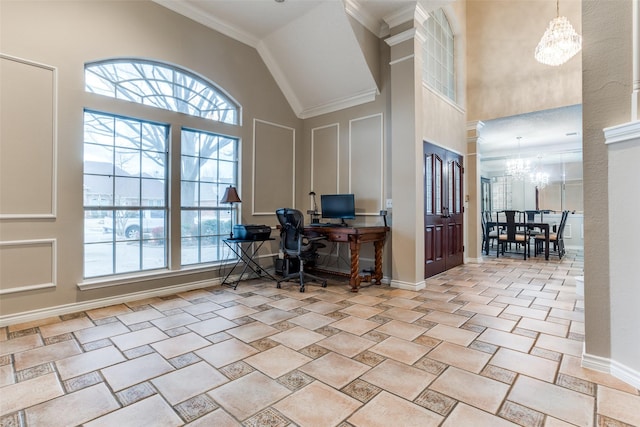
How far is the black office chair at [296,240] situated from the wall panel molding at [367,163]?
96 cm

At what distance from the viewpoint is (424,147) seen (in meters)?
4.56

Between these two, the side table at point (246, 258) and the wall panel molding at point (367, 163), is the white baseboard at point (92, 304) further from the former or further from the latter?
the wall panel molding at point (367, 163)

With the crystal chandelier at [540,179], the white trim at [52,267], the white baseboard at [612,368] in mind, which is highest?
the crystal chandelier at [540,179]

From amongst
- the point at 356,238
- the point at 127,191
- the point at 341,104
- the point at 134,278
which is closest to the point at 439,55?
the point at 341,104

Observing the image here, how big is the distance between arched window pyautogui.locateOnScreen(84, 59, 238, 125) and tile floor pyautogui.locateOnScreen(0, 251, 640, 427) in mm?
2460

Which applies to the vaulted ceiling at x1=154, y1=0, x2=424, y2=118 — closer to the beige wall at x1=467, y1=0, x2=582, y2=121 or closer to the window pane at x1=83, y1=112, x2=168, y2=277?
the window pane at x1=83, y1=112, x2=168, y2=277

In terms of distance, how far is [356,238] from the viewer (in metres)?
3.93

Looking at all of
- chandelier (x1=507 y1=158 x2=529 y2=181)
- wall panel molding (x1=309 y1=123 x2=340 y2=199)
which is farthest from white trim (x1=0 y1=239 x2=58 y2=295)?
chandelier (x1=507 y1=158 x2=529 y2=181)

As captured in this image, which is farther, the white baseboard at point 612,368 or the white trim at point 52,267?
the white trim at point 52,267

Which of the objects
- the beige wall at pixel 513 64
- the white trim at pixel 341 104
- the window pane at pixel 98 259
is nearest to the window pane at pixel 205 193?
the window pane at pixel 98 259

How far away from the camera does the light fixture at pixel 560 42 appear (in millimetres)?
4191

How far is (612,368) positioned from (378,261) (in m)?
2.61

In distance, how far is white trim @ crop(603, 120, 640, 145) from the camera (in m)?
1.78

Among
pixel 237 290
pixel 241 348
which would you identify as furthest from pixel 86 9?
pixel 241 348
